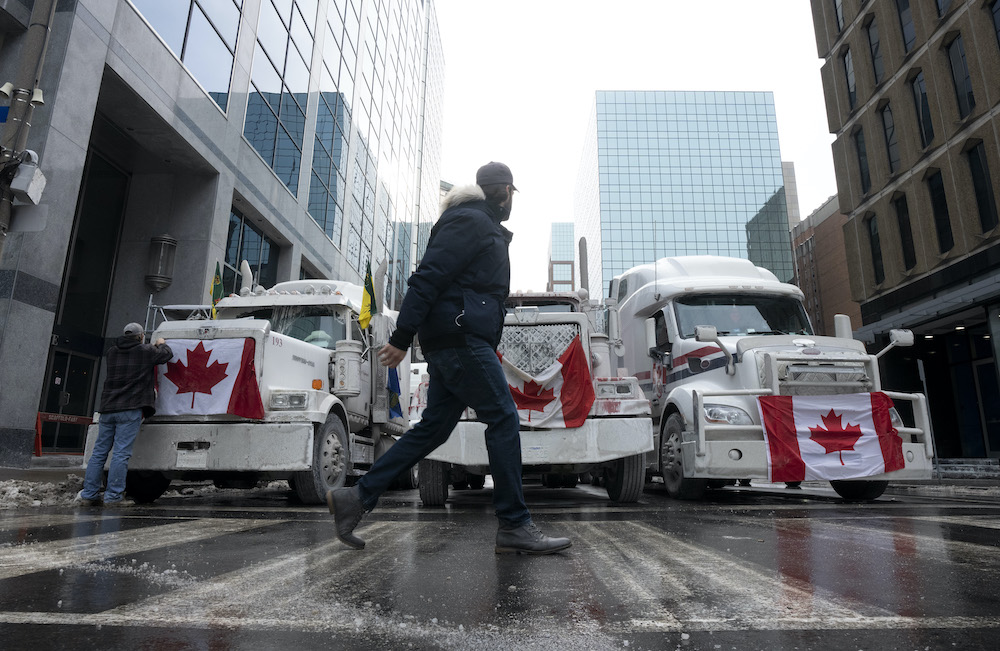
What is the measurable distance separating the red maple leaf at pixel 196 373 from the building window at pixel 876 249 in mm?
24879

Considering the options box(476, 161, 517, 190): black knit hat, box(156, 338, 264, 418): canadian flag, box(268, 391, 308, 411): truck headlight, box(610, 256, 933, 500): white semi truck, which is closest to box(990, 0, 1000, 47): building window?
box(610, 256, 933, 500): white semi truck

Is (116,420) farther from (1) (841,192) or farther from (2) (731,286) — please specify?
(1) (841,192)

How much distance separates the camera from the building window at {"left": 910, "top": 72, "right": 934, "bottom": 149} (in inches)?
829

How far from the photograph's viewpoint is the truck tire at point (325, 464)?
6480 millimetres

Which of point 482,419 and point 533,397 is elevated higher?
point 533,397

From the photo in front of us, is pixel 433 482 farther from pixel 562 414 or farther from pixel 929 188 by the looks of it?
pixel 929 188

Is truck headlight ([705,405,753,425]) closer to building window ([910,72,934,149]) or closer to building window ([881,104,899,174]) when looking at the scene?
building window ([910,72,934,149])

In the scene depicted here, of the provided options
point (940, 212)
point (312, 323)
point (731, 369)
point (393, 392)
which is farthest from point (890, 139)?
point (312, 323)

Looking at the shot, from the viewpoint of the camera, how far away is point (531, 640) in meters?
1.69

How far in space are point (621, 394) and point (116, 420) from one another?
208 inches

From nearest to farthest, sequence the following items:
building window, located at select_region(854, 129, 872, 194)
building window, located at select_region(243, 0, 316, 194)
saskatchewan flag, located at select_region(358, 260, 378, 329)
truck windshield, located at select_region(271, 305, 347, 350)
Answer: truck windshield, located at select_region(271, 305, 347, 350)
saskatchewan flag, located at select_region(358, 260, 378, 329)
building window, located at select_region(243, 0, 316, 194)
building window, located at select_region(854, 129, 872, 194)

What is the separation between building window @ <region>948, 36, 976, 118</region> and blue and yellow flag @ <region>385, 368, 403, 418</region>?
20.3 m

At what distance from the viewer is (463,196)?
12.2 feet

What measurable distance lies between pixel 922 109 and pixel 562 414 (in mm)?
22542
